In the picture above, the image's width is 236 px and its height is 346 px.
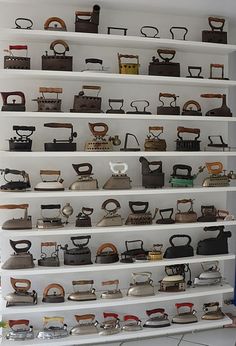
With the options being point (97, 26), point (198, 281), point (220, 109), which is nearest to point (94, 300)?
point (198, 281)

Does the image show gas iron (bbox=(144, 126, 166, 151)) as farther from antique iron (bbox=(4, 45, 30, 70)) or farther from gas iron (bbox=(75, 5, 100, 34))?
antique iron (bbox=(4, 45, 30, 70))

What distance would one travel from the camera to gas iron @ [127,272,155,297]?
1.87m

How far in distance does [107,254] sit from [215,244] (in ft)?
1.79

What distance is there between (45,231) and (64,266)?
188 millimetres

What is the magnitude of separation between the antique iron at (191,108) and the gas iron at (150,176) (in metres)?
0.31

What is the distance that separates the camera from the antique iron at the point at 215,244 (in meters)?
1.97

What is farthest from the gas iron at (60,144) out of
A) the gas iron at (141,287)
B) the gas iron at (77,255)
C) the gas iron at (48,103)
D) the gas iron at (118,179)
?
the gas iron at (141,287)

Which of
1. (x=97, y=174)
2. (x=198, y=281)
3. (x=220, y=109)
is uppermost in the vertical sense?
(x=220, y=109)

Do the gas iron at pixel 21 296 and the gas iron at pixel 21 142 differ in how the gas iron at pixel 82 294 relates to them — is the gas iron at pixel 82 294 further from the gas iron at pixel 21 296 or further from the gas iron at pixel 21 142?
the gas iron at pixel 21 142

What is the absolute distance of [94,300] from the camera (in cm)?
182

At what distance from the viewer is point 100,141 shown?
1837 mm

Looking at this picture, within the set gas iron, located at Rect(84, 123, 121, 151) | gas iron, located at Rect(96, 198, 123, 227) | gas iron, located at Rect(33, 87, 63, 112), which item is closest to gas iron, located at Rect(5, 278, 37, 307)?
gas iron, located at Rect(96, 198, 123, 227)

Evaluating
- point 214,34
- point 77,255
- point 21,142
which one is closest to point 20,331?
point 77,255

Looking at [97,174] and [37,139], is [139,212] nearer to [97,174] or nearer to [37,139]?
[97,174]
